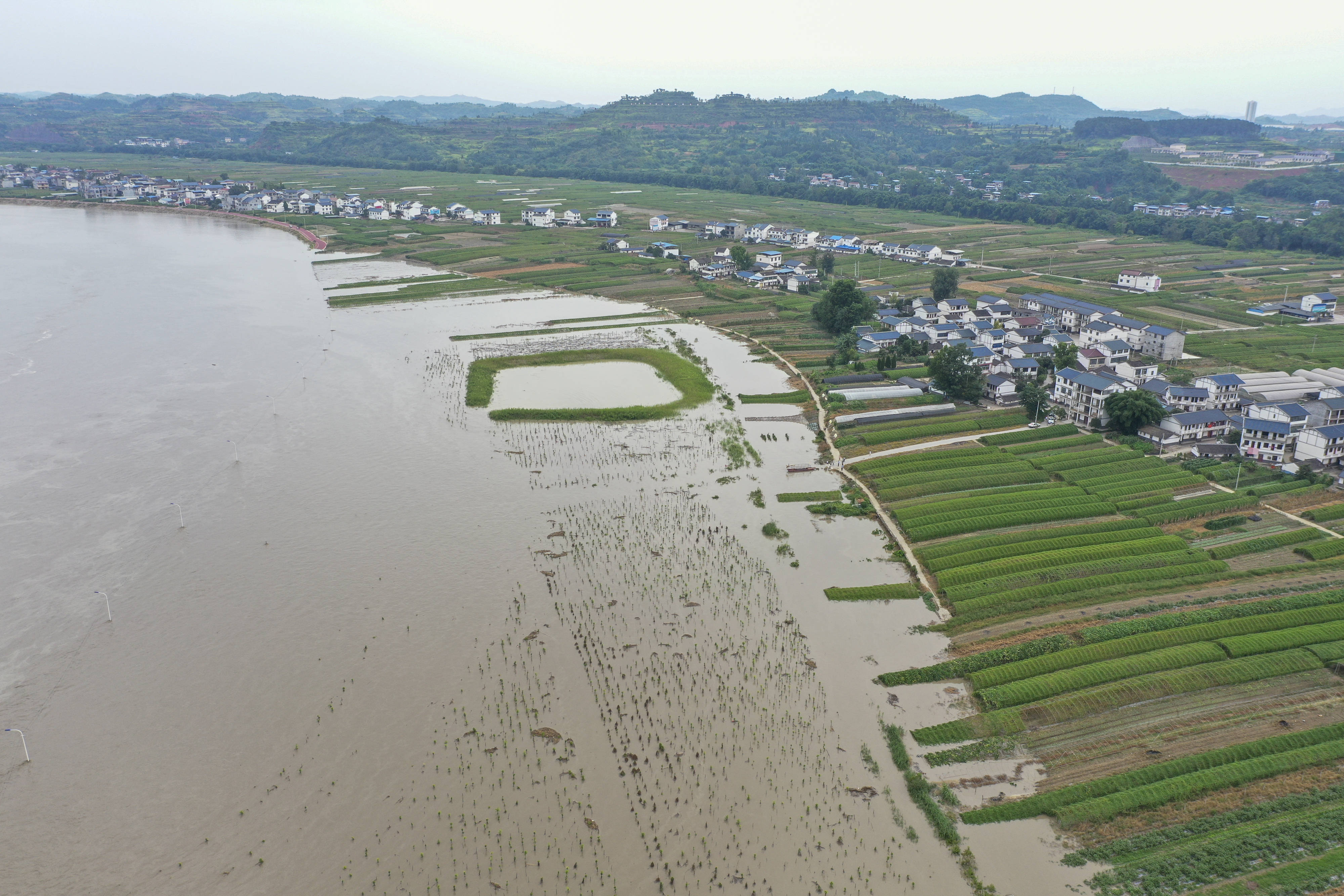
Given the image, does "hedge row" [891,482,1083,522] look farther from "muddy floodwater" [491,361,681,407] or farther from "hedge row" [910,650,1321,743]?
"muddy floodwater" [491,361,681,407]

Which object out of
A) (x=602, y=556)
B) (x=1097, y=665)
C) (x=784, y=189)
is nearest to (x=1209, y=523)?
(x=1097, y=665)

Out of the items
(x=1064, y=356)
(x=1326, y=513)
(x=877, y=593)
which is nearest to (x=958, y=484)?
(x=877, y=593)

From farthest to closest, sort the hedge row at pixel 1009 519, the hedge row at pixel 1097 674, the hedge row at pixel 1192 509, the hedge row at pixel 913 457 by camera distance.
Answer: the hedge row at pixel 913 457, the hedge row at pixel 1192 509, the hedge row at pixel 1009 519, the hedge row at pixel 1097 674

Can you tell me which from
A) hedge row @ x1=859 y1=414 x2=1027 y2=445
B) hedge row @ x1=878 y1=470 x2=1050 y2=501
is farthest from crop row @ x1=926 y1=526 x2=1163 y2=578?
hedge row @ x1=859 y1=414 x2=1027 y2=445

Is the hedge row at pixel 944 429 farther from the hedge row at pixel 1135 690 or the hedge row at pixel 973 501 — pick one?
the hedge row at pixel 1135 690

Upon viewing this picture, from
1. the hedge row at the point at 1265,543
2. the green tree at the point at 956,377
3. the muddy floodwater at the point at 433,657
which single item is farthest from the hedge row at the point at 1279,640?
the green tree at the point at 956,377

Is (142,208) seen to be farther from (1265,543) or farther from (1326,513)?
(1326,513)
